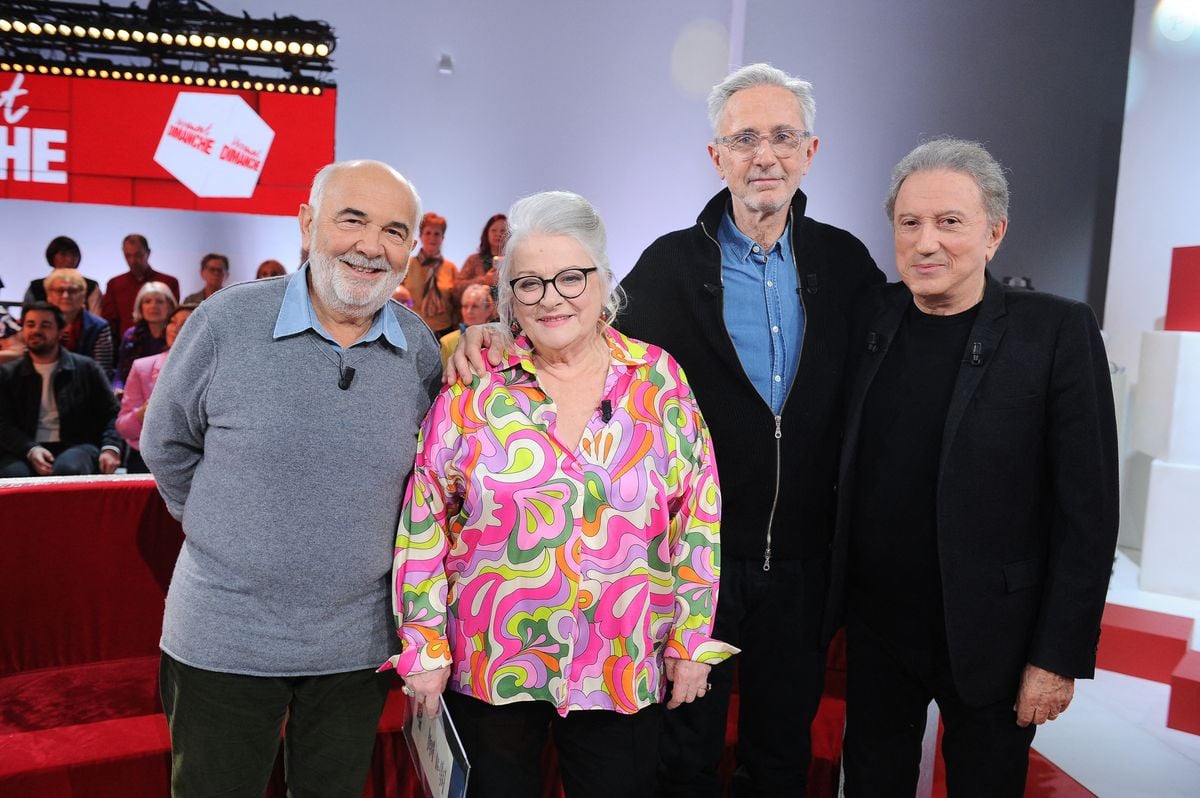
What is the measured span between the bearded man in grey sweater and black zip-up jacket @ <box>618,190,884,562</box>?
647mm

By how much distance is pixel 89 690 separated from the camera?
8.38ft

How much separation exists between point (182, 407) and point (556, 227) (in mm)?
811

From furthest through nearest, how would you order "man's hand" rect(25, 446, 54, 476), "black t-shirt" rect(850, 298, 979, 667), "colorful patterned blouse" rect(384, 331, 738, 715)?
"man's hand" rect(25, 446, 54, 476)
"black t-shirt" rect(850, 298, 979, 667)
"colorful patterned blouse" rect(384, 331, 738, 715)

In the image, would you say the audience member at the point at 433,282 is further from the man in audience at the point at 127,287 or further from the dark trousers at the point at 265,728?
the dark trousers at the point at 265,728

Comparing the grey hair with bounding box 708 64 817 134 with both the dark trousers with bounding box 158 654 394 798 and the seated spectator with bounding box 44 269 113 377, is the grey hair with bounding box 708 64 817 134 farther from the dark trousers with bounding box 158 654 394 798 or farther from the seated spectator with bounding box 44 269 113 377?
the seated spectator with bounding box 44 269 113 377

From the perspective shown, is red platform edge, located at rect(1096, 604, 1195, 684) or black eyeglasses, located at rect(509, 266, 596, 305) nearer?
black eyeglasses, located at rect(509, 266, 596, 305)

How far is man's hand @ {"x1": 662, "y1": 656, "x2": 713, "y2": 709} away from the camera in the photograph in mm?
1629

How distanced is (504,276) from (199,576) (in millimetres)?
824

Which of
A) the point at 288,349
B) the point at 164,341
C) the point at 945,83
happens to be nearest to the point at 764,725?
the point at 288,349

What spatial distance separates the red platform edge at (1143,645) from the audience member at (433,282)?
14.9 feet

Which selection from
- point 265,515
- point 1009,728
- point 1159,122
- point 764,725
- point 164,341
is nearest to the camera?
point 265,515

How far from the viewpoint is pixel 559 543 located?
1496 millimetres

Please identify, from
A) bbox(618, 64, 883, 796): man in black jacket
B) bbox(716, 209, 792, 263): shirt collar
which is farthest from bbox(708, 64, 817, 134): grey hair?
bbox(716, 209, 792, 263): shirt collar

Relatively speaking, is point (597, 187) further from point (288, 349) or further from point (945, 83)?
point (288, 349)
